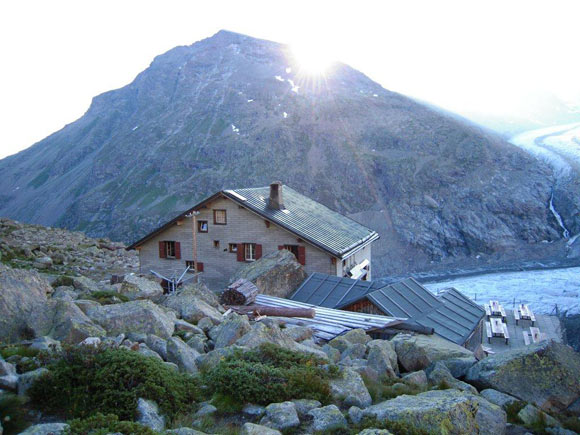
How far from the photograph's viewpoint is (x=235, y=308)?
615 inches

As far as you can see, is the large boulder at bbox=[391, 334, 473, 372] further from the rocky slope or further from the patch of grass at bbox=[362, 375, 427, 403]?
the patch of grass at bbox=[362, 375, 427, 403]

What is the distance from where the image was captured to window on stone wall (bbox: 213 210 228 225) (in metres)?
27.9

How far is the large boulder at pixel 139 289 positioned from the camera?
44.4 ft

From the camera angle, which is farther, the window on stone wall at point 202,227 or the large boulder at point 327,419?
the window on stone wall at point 202,227

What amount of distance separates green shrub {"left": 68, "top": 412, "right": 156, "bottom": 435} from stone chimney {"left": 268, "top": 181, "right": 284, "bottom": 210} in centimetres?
2254

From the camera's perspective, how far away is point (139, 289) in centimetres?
1426

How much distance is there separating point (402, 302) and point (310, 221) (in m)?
10.3

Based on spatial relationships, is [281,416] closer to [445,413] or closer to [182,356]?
[445,413]

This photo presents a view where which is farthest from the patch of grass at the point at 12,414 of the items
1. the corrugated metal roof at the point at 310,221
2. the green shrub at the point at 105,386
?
the corrugated metal roof at the point at 310,221

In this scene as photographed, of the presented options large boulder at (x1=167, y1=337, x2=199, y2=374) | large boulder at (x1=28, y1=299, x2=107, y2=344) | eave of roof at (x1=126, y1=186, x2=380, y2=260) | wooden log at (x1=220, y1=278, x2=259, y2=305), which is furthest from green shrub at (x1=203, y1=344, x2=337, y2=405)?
eave of roof at (x1=126, y1=186, x2=380, y2=260)

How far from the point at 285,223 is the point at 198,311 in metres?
14.3

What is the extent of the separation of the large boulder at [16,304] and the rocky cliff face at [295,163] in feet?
216

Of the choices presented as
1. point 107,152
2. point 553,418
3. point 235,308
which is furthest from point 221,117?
point 553,418

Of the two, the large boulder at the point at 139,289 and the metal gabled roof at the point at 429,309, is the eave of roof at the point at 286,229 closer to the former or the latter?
the metal gabled roof at the point at 429,309
